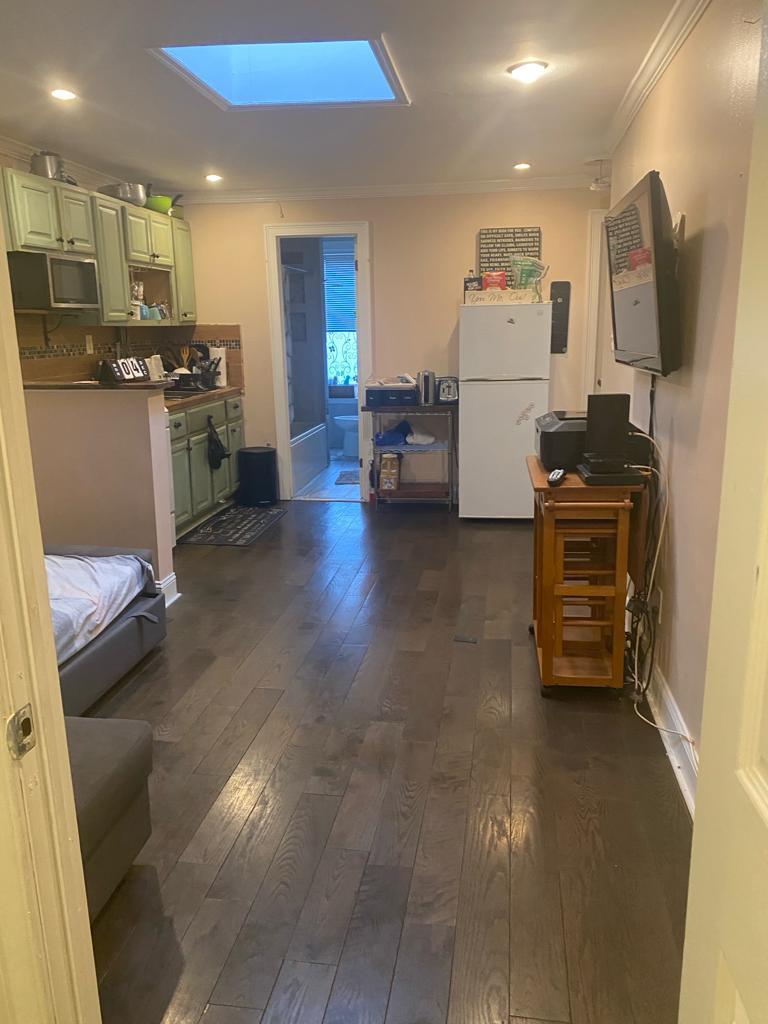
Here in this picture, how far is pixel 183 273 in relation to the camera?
6023 mm

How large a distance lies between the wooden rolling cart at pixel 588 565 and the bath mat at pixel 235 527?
8.94ft

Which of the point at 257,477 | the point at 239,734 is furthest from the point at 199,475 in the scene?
the point at 239,734

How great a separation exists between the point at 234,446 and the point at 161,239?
1656 millimetres

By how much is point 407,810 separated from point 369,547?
2853mm

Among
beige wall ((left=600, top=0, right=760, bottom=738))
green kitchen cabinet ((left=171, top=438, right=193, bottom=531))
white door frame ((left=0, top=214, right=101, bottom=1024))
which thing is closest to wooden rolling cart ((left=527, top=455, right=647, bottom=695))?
beige wall ((left=600, top=0, right=760, bottom=738))

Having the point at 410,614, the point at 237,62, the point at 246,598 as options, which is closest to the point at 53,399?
the point at 246,598

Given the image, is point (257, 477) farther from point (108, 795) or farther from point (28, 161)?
point (108, 795)

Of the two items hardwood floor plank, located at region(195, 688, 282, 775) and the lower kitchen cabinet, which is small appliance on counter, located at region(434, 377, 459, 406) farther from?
hardwood floor plank, located at region(195, 688, 282, 775)

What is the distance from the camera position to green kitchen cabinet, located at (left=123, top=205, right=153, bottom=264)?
5.11m

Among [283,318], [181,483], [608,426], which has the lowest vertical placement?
[181,483]

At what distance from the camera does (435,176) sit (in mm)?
5531

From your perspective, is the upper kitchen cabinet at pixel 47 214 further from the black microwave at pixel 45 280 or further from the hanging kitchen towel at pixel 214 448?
the hanging kitchen towel at pixel 214 448

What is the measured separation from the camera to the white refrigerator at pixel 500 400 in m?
5.33

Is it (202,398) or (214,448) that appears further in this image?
(214,448)
